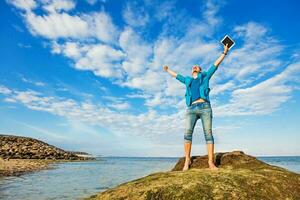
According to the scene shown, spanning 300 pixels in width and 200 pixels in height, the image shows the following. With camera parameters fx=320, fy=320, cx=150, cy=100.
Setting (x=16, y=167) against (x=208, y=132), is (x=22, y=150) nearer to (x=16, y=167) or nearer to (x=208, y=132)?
(x=16, y=167)

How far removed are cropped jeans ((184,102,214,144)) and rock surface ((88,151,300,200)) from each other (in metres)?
1.32

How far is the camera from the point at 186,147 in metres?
9.34

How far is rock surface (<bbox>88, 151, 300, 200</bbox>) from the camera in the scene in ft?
22.3

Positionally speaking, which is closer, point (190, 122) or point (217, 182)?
point (217, 182)

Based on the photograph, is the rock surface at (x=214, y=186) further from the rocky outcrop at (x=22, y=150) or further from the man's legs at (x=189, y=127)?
the rocky outcrop at (x=22, y=150)

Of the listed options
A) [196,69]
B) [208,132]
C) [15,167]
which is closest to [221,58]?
[196,69]

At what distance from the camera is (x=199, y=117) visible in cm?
927

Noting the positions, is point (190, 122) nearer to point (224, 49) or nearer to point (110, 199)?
point (224, 49)

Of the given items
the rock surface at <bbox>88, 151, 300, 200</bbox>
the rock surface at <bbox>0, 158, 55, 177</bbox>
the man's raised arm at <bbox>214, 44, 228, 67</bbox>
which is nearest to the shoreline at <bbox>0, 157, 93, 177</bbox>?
the rock surface at <bbox>0, 158, 55, 177</bbox>

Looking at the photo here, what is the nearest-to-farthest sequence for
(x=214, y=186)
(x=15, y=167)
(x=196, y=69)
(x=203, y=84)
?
1. (x=214, y=186)
2. (x=203, y=84)
3. (x=196, y=69)
4. (x=15, y=167)

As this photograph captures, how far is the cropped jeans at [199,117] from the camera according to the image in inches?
353

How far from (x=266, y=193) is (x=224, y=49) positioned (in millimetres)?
4219

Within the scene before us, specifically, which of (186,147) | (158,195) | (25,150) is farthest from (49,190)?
(25,150)

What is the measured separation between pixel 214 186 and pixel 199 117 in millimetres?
2675
